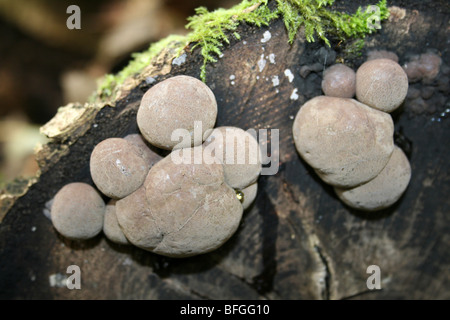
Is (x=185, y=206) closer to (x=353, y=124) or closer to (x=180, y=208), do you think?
(x=180, y=208)

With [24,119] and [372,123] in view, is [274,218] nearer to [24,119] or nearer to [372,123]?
[372,123]

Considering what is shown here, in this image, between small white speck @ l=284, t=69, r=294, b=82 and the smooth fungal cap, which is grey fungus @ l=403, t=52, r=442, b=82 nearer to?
small white speck @ l=284, t=69, r=294, b=82

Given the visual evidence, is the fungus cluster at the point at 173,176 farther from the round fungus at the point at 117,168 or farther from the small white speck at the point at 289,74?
the small white speck at the point at 289,74

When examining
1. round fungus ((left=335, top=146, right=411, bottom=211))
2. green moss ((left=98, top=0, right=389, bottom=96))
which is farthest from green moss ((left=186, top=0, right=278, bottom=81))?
round fungus ((left=335, top=146, right=411, bottom=211))

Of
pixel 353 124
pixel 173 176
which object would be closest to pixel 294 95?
pixel 353 124

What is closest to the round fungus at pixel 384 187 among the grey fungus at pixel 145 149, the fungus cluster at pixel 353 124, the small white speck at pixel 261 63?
the fungus cluster at pixel 353 124

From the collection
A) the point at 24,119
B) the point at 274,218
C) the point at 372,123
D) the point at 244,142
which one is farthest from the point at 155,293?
the point at 24,119
